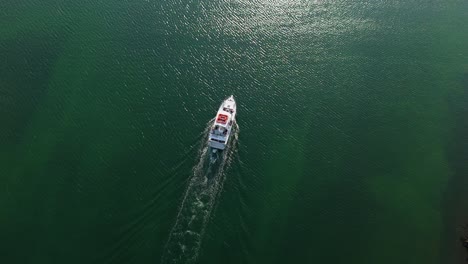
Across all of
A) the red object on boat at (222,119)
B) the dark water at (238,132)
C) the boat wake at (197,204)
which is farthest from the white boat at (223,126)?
the dark water at (238,132)

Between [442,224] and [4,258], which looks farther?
[442,224]

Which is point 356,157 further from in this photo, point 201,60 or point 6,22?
point 6,22

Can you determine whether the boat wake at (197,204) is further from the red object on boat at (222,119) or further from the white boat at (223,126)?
the red object on boat at (222,119)

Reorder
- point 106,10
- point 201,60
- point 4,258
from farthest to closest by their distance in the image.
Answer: point 106,10, point 201,60, point 4,258

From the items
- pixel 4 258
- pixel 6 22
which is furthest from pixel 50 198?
pixel 6 22

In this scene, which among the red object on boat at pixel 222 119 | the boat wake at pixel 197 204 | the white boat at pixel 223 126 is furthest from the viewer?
the red object on boat at pixel 222 119

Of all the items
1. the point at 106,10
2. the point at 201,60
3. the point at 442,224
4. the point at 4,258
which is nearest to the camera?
the point at 4,258
